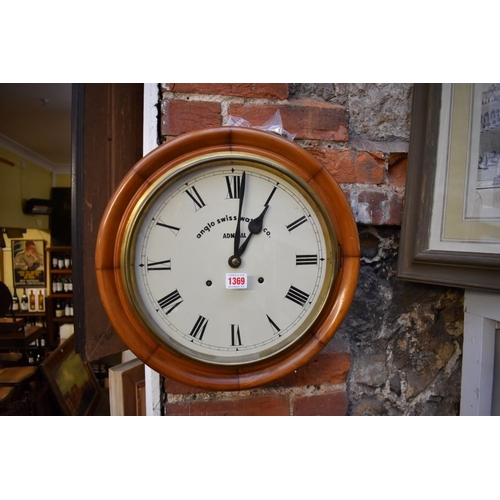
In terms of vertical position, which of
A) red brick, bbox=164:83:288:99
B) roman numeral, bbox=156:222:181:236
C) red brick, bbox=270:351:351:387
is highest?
red brick, bbox=164:83:288:99

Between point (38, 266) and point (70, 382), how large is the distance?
1603mm

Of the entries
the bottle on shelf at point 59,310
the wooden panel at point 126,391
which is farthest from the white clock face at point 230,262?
the bottle on shelf at point 59,310

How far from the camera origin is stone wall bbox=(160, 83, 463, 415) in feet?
1.99

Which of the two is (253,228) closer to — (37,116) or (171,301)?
(171,301)

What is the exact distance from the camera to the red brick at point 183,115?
23.3 inches

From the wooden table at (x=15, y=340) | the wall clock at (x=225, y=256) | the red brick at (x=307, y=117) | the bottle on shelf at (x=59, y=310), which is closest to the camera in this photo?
the wall clock at (x=225, y=256)

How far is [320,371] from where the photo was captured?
0.65m

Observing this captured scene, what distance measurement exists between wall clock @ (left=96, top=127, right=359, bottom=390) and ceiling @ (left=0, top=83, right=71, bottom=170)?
132 centimetres

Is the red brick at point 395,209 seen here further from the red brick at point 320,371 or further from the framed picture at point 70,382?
the framed picture at point 70,382

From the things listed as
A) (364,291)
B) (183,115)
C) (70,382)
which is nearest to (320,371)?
(364,291)

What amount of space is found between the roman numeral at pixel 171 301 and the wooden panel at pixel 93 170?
24 centimetres

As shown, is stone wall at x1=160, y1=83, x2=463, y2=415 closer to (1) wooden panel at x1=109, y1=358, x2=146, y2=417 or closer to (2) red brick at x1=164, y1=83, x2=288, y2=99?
(2) red brick at x1=164, y1=83, x2=288, y2=99

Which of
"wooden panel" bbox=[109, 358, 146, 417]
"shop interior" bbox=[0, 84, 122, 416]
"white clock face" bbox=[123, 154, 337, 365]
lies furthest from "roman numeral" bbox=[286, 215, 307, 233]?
"shop interior" bbox=[0, 84, 122, 416]
